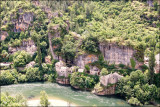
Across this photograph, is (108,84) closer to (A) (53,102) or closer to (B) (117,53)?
(B) (117,53)

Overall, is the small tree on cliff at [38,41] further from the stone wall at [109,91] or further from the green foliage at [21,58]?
the stone wall at [109,91]

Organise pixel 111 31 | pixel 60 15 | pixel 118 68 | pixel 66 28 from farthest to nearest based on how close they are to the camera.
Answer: pixel 60 15, pixel 66 28, pixel 111 31, pixel 118 68

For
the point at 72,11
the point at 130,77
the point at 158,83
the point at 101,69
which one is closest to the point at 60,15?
the point at 72,11

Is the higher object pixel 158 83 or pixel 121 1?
pixel 121 1

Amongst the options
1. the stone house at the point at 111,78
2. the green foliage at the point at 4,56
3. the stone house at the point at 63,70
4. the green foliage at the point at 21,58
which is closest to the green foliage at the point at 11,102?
the stone house at the point at 63,70

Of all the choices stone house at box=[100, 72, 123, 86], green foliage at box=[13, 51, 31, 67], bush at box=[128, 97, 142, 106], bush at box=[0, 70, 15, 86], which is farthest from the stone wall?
green foliage at box=[13, 51, 31, 67]

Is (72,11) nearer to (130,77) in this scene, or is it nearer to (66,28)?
(66,28)

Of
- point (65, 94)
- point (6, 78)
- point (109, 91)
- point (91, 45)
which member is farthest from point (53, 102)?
point (91, 45)
